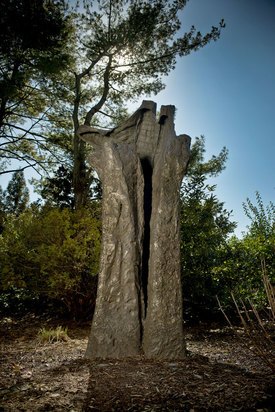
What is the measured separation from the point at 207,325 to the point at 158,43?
27.2 ft

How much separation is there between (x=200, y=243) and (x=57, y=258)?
300cm

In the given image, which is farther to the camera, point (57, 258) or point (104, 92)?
point (104, 92)

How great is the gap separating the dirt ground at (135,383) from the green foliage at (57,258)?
2.03 meters

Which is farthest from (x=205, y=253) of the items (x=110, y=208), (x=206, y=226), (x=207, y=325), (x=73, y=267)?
(x=110, y=208)

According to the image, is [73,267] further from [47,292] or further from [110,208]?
[110,208]

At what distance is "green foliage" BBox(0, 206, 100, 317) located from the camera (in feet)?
20.4

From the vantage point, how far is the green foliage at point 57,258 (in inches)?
245

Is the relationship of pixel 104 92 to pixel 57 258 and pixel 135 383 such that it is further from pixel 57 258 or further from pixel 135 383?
pixel 135 383

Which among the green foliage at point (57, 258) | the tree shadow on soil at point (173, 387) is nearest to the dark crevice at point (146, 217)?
the tree shadow on soil at point (173, 387)

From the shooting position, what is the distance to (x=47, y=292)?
6.59 meters

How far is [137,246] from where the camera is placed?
399 centimetres

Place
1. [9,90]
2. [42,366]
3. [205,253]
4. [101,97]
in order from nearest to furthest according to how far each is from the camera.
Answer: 1. [42,366]
2. [205,253]
3. [9,90]
4. [101,97]

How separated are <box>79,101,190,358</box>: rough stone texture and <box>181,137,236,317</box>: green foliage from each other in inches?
100

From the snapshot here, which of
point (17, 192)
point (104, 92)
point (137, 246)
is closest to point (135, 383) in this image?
point (137, 246)
